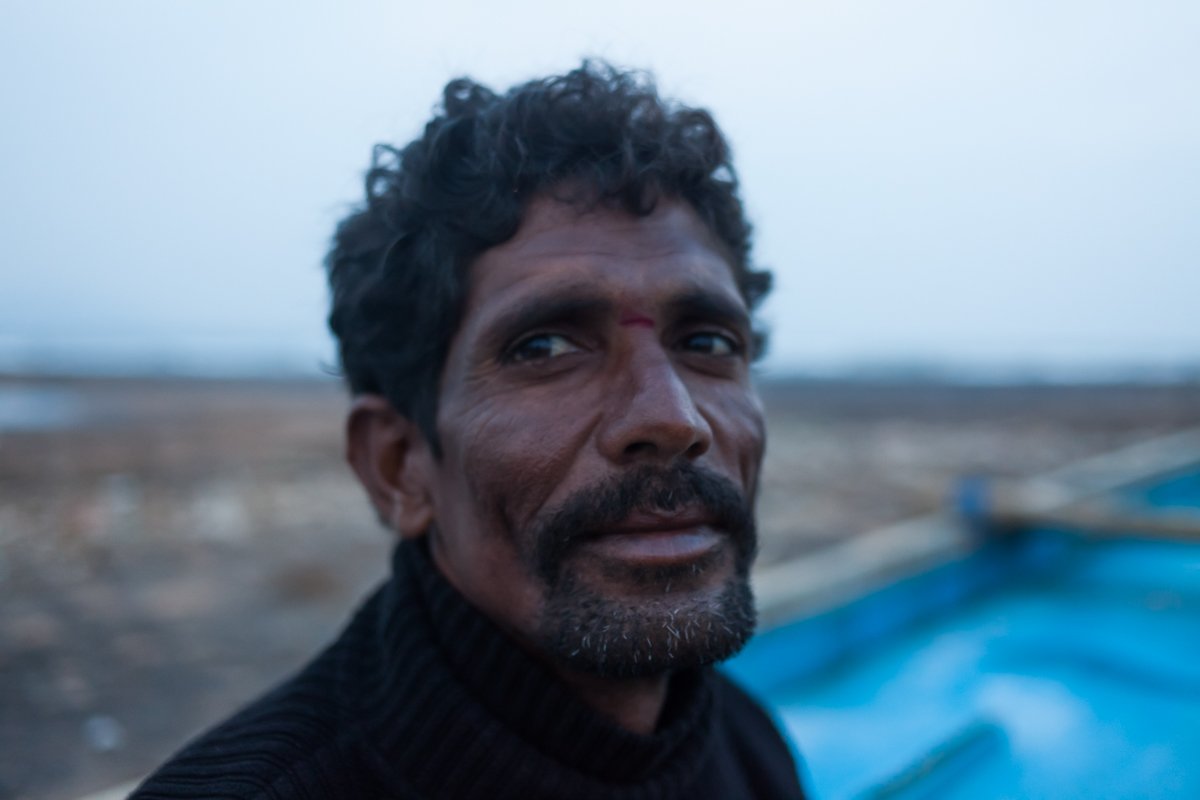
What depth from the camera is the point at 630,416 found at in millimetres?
1522

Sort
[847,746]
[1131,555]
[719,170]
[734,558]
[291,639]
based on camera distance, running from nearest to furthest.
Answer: [734,558], [719,170], [847,746], [291,639], [1131,555]

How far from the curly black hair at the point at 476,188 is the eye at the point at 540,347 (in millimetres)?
169

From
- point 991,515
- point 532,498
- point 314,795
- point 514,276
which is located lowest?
point 991,515

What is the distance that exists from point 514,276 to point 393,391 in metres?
0.43

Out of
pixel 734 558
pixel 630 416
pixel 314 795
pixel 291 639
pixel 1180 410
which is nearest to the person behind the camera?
pixel 314 795

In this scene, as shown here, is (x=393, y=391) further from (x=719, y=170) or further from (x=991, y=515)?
(x=991, y=515)

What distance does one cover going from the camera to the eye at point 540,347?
166 centimetres

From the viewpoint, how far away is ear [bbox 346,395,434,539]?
5.98 ft

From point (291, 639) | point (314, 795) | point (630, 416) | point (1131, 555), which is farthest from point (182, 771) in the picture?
point (1131, 555)

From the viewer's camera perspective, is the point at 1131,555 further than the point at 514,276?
Yes

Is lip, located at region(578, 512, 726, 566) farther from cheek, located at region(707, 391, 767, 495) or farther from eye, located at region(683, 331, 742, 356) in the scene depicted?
eye, located at region(683, 331, 742, 356)

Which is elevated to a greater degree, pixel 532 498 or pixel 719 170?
pixel 719 170

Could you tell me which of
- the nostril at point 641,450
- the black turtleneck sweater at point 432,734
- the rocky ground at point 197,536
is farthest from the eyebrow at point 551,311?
the rocky ground at point 197,536

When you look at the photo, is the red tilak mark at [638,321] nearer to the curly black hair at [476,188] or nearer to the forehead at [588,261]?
the forehead at [588,261]
